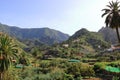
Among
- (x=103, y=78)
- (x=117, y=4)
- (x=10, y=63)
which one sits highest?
(x=117, y=4)

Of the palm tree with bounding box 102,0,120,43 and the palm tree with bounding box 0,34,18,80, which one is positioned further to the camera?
the palm tree with bounding box 0,34,18,80

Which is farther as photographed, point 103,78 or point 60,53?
point 60,53

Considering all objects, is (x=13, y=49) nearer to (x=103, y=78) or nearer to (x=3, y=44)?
(x=3, y=44)

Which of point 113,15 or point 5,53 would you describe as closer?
point 113,15

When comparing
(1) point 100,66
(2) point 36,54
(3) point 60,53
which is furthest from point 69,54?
(1) point 100,66

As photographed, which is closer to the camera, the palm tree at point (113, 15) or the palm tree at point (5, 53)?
the palm tree at point (113, 15)

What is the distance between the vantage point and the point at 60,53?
130875 millimetres

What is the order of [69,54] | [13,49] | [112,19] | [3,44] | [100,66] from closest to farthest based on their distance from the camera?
[112,19] < [3,44] < [13,49] < [100,66] < [69,54]

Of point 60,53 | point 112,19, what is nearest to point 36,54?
point 60,53

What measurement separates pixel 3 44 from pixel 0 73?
21.7ft

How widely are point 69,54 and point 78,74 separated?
241 feet

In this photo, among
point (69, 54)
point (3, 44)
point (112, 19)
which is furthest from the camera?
point (69, 54)

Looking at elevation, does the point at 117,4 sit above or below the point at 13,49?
above

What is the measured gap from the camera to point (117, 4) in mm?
36562
